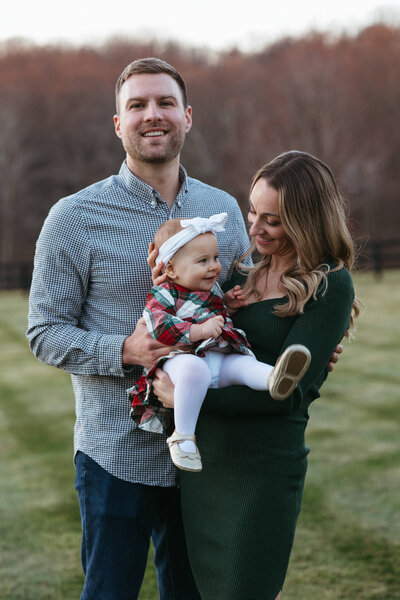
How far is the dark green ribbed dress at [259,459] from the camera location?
2264 millimetres

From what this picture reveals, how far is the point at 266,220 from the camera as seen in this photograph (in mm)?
A: 2428

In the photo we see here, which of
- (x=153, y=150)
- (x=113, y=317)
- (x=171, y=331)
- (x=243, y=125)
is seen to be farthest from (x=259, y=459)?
(x=243, y=125)

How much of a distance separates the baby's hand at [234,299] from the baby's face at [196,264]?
0.13 meters

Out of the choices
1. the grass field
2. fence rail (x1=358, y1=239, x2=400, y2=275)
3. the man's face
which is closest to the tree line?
fence rail (x1=358, y1=239, x2=400, y2=275)

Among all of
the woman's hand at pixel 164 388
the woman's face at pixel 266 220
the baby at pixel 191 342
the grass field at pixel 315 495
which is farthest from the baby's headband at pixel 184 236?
the grass field at pixel 315 495

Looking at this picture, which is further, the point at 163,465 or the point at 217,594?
the point at 163,465

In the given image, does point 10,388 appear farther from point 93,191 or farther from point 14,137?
point 14,137

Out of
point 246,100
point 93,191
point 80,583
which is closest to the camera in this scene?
point 93,191

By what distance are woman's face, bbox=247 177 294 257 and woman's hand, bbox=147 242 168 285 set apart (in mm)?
330

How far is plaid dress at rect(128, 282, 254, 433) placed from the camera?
229 centimetres

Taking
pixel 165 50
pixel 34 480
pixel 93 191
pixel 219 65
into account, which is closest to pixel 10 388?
pixel 34 480

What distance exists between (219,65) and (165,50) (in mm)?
5908

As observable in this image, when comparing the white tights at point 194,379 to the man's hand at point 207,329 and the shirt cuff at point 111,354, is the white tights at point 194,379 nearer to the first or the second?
the man's hand at point 207,329

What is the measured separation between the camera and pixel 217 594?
2.38 meters
